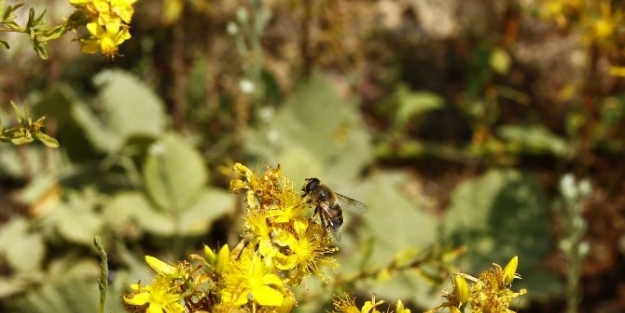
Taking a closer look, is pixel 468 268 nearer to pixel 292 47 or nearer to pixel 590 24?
pixel 590 24

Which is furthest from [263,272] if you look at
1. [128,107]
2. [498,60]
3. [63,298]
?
[498,60]

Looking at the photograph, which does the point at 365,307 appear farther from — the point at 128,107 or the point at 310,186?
the point at 128,107

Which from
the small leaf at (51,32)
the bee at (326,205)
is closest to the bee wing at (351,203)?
the bee at (326,205)

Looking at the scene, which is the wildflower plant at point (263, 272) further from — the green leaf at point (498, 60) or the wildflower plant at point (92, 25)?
the green leaf at point (498, 60)

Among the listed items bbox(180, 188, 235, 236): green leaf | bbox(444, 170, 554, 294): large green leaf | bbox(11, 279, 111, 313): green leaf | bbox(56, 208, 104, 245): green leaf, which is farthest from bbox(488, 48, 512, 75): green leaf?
bbox(11, 279, 111, 313): green leaf

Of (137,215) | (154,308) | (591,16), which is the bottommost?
(154,308)
